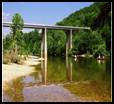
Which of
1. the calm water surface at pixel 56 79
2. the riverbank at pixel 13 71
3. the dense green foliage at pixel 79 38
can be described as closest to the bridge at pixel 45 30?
the dense green foliage at pixel 79 38

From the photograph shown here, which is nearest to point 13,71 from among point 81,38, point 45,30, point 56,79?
point 56,79

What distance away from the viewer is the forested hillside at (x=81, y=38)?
31703 millimetres

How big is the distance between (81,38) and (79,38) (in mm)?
1375

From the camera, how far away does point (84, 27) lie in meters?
85.3

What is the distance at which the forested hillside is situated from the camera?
31703mm

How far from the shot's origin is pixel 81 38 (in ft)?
284

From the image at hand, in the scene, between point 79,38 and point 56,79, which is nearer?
point 56,79

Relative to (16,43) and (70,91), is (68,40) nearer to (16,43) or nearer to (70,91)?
(16,43)

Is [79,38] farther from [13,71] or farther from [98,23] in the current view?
[98,23]

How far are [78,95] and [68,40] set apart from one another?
77.5m

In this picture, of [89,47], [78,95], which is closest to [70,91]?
[78,95]

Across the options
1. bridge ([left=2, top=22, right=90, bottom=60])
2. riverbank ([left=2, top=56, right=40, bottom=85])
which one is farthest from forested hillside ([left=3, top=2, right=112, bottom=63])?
riverbank ([left=2, top=56, right=40, bottom=85])

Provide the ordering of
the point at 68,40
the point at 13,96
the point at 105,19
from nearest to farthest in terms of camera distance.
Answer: the point at 13,96, the point at 105,19, the point at 68,40

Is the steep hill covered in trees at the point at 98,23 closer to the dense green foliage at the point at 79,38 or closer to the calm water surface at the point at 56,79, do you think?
the dense green foliage at the point at 79,38
